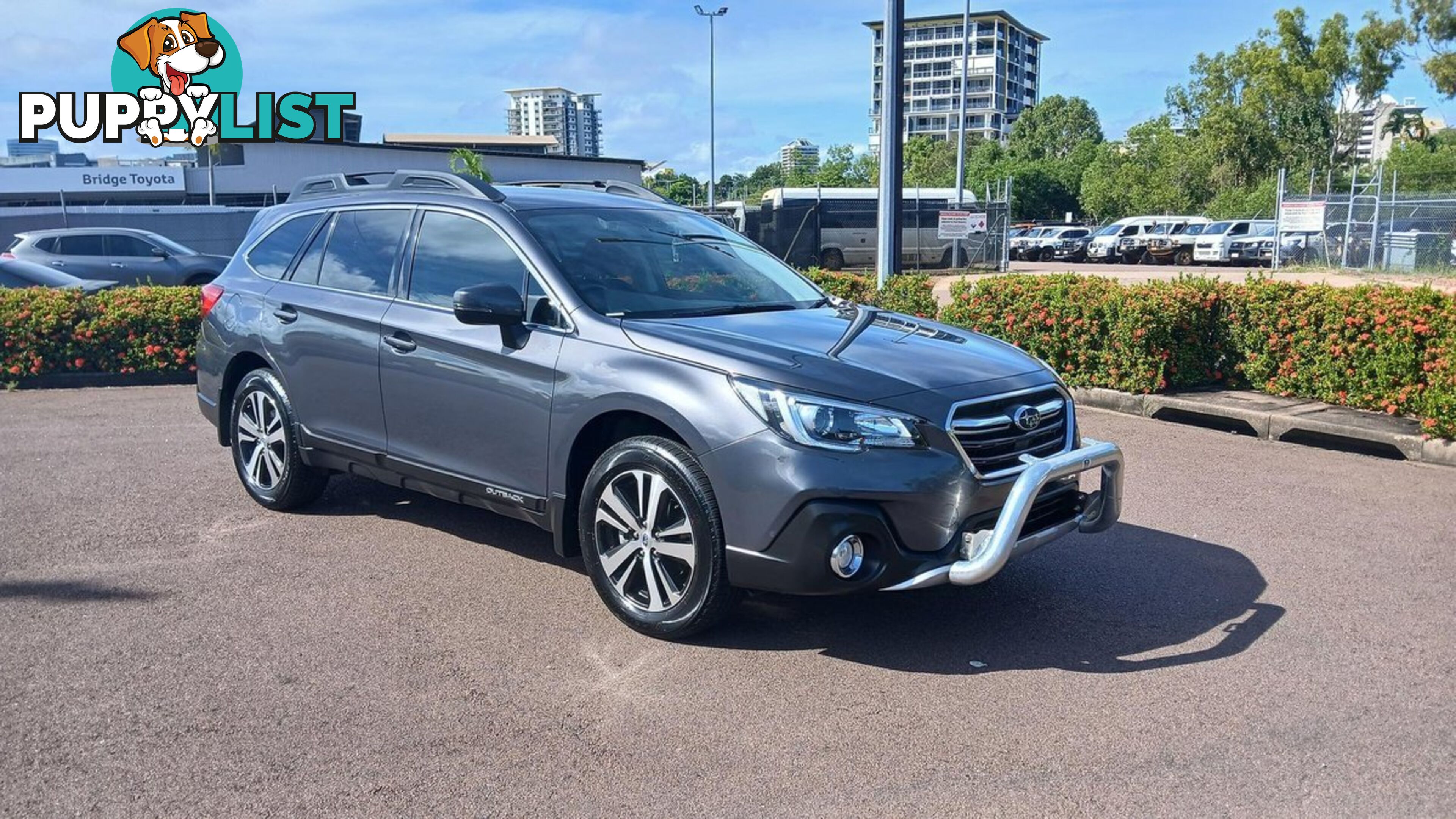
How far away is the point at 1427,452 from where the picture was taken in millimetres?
7809

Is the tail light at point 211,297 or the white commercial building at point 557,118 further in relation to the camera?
the white commercial building at point 557,118

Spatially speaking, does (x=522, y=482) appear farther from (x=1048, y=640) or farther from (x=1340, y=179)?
(x=1340, y=179)

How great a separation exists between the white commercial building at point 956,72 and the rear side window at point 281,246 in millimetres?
137798

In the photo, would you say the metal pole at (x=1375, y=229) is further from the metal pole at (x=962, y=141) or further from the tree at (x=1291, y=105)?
the tree at (x=1291, y=105)

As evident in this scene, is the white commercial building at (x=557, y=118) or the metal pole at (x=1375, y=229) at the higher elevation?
the white commercial building at (x=557, y=118)

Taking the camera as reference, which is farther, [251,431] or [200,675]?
[251,431]

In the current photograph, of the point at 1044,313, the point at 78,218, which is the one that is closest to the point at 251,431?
the point at 1044,313

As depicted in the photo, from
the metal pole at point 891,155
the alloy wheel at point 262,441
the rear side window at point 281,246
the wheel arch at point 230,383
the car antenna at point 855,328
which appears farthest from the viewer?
the metal pole at point 891,155

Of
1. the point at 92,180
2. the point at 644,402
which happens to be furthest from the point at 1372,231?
the point at 92,180

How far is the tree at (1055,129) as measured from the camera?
95812 millimetres

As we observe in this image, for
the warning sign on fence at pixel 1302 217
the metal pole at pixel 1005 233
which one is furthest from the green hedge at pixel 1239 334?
the warning sign on fence at pixel 1302 217

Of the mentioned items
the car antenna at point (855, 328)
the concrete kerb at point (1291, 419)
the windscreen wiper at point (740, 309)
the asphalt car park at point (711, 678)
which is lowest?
the asphalt car park at point (711, 678)

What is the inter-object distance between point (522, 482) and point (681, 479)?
0.98m

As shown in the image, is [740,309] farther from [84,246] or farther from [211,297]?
[84,246]
